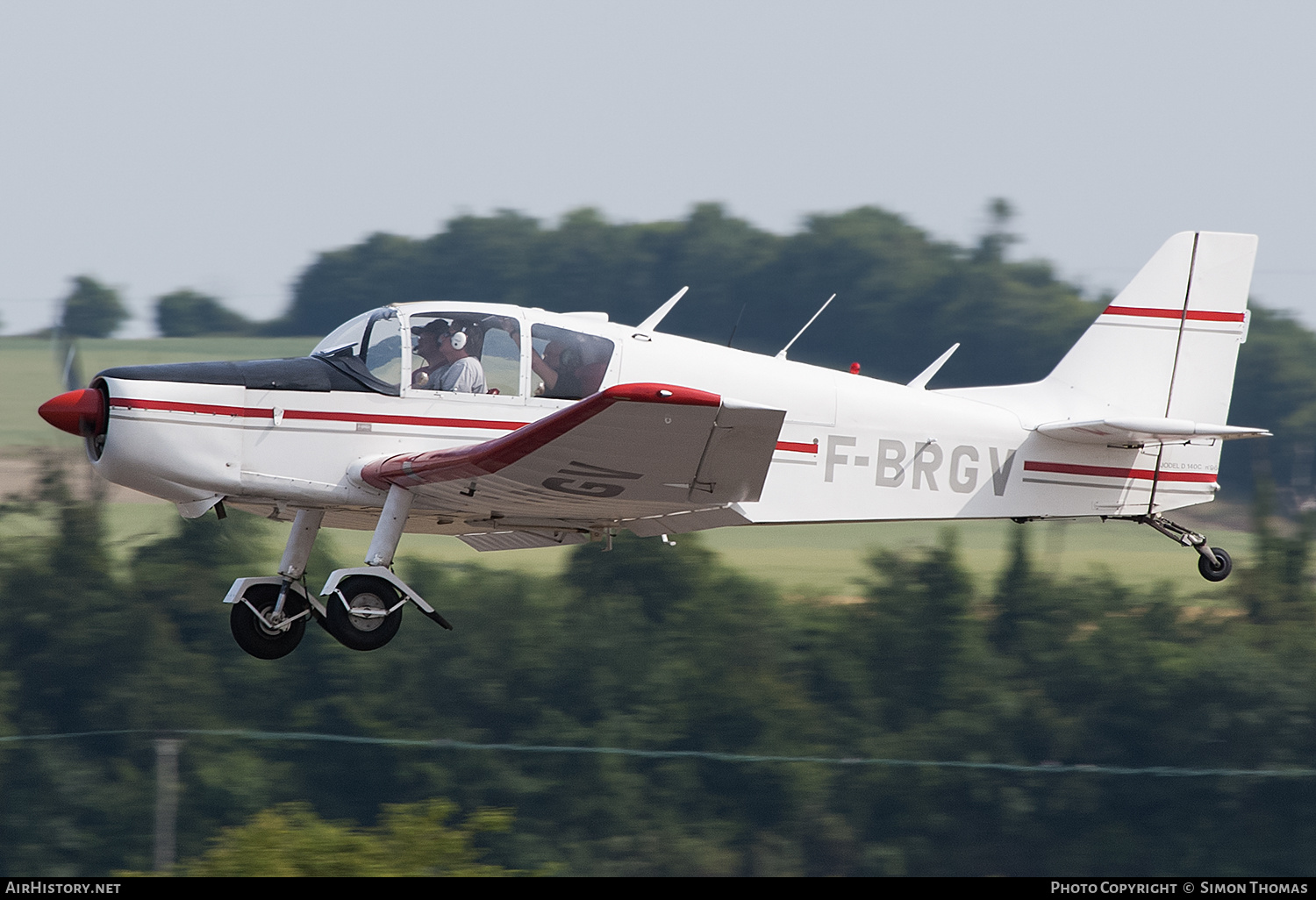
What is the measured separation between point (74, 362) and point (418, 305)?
9.85 feet

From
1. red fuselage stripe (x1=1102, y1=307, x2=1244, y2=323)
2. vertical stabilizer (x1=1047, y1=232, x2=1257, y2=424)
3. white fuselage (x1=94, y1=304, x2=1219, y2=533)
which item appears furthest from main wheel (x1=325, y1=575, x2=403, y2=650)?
red fuselage stripe (x1=1102, y1=307, x2=1244, y2=323)

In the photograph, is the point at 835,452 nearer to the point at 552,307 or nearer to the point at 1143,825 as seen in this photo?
the point at 1143,825

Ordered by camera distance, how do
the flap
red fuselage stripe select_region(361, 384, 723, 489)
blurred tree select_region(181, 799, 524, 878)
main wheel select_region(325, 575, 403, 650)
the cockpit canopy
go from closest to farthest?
1. red fuselage stripe select_region(361, 384, 723, 489)
2. the flap
3. main wheel select_region(325, 575, 403, 650)
4. the cockpit canopy
5. blurred tree select_region(181, 799, 524, 878)

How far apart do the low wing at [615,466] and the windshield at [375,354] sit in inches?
18.5

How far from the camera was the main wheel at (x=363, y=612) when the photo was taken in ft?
27.3

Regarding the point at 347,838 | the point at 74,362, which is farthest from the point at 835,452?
the point at 347,838

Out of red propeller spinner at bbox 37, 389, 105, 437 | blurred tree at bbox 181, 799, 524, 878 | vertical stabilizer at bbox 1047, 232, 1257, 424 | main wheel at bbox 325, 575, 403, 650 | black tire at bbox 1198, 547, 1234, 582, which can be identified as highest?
vertical stabilizer at bbox 1047, 232, 1257, 424

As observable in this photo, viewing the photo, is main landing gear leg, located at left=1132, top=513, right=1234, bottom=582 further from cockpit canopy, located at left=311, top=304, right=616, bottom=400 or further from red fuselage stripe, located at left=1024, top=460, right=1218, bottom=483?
cockpit canopy, located at left=311, top=304, right=616, bottom=400

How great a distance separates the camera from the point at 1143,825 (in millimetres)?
33906

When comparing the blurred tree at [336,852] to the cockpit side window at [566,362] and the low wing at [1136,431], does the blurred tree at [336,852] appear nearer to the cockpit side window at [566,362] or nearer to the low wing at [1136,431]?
the cockpit side window at [566,362]

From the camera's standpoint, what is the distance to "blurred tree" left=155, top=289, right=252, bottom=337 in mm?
42531

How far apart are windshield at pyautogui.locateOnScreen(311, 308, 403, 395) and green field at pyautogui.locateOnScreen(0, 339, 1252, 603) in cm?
2164

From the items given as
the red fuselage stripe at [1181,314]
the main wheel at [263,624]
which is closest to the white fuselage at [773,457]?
the main wheel at [263,624]

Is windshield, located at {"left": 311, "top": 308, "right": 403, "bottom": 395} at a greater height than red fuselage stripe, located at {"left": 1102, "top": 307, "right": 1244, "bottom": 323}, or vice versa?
red fuselage stripe, located at {"left": 1102, "top": 307, "right": 1244, "bottom": 323}
